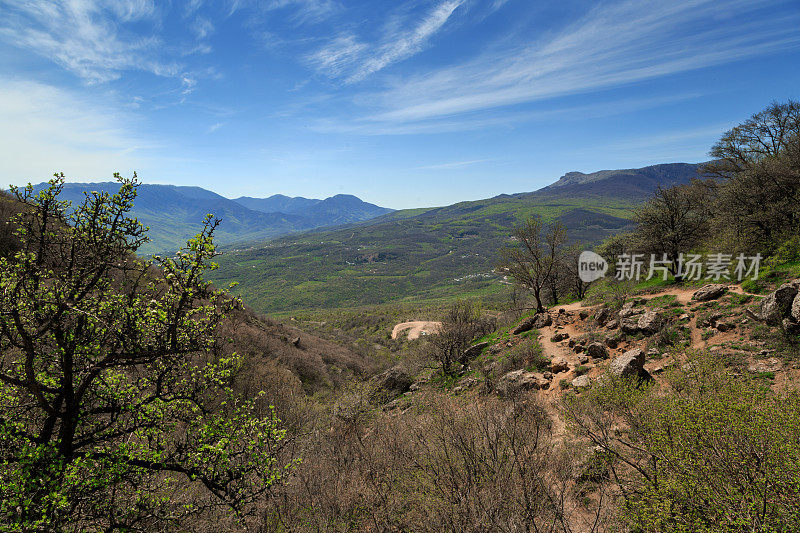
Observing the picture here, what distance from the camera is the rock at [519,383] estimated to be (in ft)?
57.9

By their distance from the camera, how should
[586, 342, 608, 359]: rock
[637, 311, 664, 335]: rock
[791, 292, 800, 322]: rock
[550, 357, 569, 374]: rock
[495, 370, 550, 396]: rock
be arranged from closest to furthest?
[791, 292, 800, 322]: rock → [495, 370, 550, 396]: rock → [637, 311, 664, 335]: rock → [586, 342, 608, 359]: rock → [550, 357, 569, 374]: rock

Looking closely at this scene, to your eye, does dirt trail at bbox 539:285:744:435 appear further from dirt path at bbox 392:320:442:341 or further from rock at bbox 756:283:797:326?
→ dirt path at bbox 392:320:442:341

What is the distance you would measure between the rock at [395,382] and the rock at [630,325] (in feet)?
51.1

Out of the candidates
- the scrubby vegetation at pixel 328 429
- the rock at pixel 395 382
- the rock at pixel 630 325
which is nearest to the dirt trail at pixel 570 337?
the scrubby vegetation at pixel 328 429

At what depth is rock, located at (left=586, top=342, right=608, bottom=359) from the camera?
62.2ft

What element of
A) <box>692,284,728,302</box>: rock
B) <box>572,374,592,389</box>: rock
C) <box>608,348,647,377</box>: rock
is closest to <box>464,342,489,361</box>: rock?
<box>572,374,592,389</box>: rock

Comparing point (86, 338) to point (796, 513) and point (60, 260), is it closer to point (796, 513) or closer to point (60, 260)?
point (60, 260)

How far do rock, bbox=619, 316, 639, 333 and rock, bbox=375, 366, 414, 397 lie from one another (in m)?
15.6

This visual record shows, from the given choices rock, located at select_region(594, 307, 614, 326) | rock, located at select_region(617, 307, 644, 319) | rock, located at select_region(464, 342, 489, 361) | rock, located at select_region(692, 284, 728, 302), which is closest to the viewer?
rock, located at select_region(692, 284, 728, 302)

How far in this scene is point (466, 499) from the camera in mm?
8625

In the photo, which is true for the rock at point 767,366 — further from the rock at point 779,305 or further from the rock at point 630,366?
the rock at point 630,366

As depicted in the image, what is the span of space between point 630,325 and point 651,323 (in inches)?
42.0

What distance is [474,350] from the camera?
27312mm

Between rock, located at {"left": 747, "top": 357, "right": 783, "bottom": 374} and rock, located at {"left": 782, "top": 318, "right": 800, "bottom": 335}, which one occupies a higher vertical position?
rock, located at {"left": 782, "top": 318, "right": 800, "bottom": 335}
